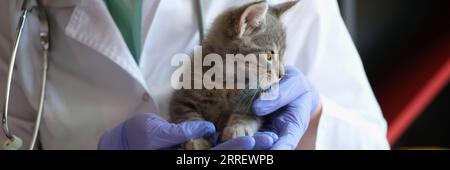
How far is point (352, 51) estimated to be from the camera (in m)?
1.05

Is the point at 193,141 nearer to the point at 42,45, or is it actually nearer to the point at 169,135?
the point at 169,135

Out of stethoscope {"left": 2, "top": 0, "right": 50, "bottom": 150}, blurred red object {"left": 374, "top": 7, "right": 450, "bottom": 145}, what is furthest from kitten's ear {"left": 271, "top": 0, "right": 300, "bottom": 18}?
blurred red object {"left": 374, "top": 7, "right": 450, "bottom": 145}

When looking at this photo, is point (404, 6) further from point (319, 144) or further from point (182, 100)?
point (182, 100)

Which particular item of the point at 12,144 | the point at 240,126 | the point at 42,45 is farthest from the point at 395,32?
the point at 12,144

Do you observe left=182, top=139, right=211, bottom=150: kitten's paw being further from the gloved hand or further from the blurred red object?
the blurred red object

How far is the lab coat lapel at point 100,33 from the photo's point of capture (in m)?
0.84

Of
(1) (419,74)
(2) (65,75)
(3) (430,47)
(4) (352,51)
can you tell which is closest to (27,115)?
(2) (65,75)

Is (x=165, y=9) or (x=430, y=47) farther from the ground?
(x=165, y=9)

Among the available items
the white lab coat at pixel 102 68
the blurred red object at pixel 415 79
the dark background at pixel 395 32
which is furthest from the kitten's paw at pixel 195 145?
the dark background at pixel 395 32

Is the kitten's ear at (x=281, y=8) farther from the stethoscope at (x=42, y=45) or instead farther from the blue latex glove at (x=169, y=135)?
the stethoscope at (x=42, y=45)

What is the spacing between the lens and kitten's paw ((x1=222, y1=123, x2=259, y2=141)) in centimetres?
79

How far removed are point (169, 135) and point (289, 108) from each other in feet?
0.72

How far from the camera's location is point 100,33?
858 millimetres

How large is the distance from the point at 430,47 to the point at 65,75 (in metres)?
1.16
